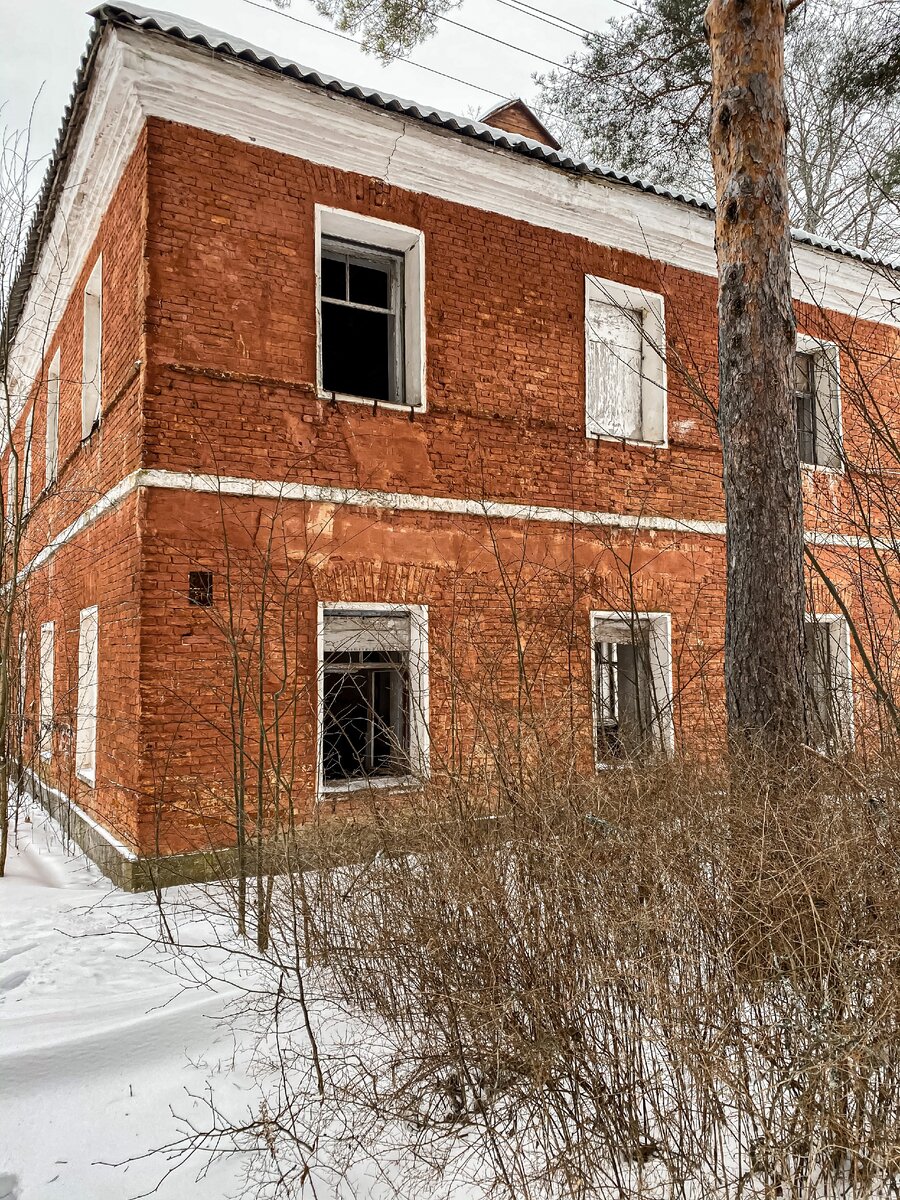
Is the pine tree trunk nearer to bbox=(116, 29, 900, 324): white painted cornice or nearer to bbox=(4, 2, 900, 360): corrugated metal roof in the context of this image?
bbox=(116, 29, 900, 324): white painted cornice

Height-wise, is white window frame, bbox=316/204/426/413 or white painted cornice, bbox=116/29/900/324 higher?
white painted cornice, bbox=116/29/900/324

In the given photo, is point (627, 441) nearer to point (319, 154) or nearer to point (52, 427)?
point (319, 154)

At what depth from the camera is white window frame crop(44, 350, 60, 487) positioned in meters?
10.5

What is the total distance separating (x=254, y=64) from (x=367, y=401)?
8.90 ft

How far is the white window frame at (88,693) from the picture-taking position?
7.71 m

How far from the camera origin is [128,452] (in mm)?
6617

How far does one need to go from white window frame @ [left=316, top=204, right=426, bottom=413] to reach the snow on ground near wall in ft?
15.2

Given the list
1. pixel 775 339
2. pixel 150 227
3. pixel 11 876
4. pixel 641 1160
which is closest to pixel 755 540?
pixel 775 339

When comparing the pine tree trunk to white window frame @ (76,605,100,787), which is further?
white window frame @ (76,605,100,787)

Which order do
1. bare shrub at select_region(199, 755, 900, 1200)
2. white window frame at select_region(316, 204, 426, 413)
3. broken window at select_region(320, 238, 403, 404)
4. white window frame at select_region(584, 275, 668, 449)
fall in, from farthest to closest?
white window frame at select_region(584, 275, 668, 449) → broken window at select_region(320, 238, 403, 404) → white window frame at select_region(316, 204, 426, 413) → bare shrub at select_region(199, 755, 900, 1200)

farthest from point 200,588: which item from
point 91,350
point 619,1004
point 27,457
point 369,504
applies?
point 619,1004

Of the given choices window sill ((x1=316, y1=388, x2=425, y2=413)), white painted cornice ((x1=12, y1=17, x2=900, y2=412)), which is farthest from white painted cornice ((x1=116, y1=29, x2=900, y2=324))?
window sill ((x1=316, y1=388, x2=425, y2=413))

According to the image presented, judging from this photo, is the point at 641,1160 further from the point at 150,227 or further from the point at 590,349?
the point at 590,349

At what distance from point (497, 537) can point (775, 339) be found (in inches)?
127
